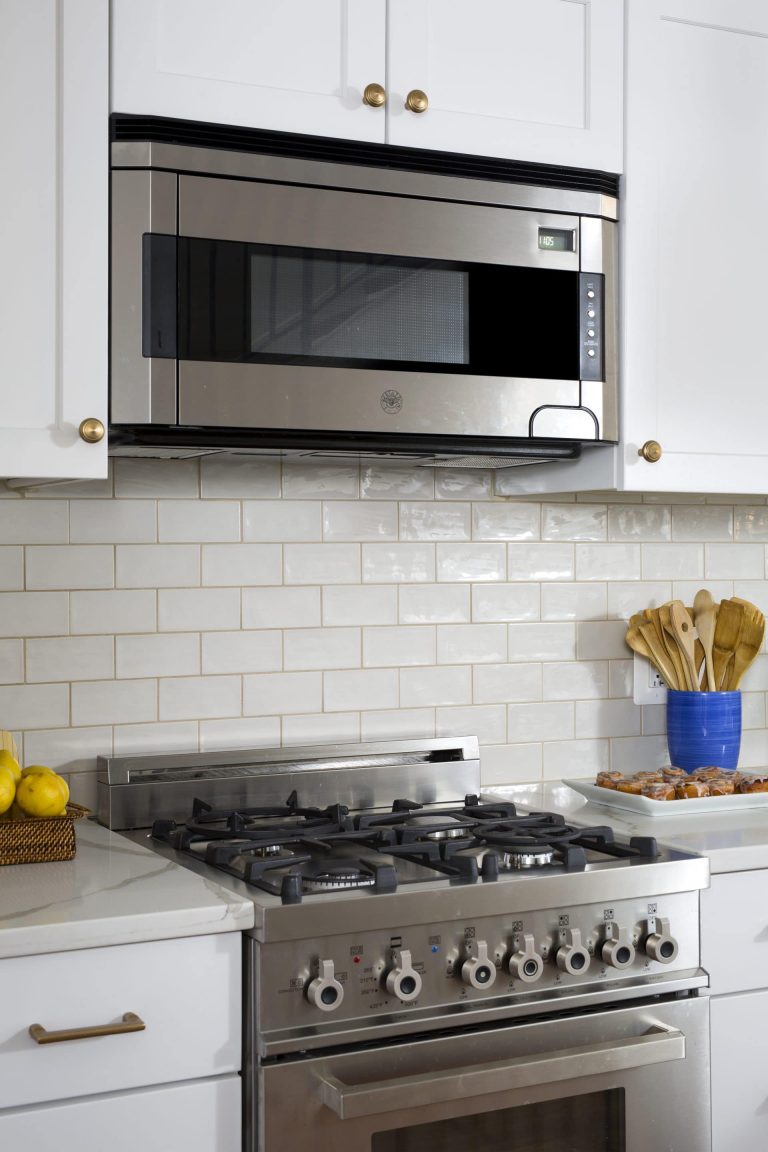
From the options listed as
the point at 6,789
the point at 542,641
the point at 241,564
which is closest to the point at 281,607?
the point at 241,564

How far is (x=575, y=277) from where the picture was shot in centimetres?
224

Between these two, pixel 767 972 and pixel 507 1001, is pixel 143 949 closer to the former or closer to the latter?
pixel 507 1001

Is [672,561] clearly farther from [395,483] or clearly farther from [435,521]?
[395,483]

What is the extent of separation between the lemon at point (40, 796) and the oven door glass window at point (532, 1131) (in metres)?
0.67

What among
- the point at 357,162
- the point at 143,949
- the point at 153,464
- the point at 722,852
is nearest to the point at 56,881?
the point at 143,949

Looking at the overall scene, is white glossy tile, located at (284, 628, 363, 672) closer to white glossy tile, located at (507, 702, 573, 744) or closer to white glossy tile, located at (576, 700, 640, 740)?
white glossy tile, located at (507, 702, 573, 744)

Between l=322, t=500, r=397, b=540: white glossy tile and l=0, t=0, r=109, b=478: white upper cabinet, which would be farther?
l=322, t=500, r=397, b=540: white glossy tile

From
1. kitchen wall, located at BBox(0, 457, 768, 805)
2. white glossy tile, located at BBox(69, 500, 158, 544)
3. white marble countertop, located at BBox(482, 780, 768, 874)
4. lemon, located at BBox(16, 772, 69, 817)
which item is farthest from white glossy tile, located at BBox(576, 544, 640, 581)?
lemon, located at BBox(16, 772, 69, 817)

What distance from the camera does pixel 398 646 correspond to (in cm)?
253

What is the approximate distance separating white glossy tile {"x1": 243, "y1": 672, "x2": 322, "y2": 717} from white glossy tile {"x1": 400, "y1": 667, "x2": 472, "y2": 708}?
0.19 meters

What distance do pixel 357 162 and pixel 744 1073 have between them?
1.64m

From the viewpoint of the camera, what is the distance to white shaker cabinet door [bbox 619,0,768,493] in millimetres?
2301

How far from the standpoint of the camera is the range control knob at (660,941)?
190 cm

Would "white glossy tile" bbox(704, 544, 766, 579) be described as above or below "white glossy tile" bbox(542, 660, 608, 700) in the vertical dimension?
above
